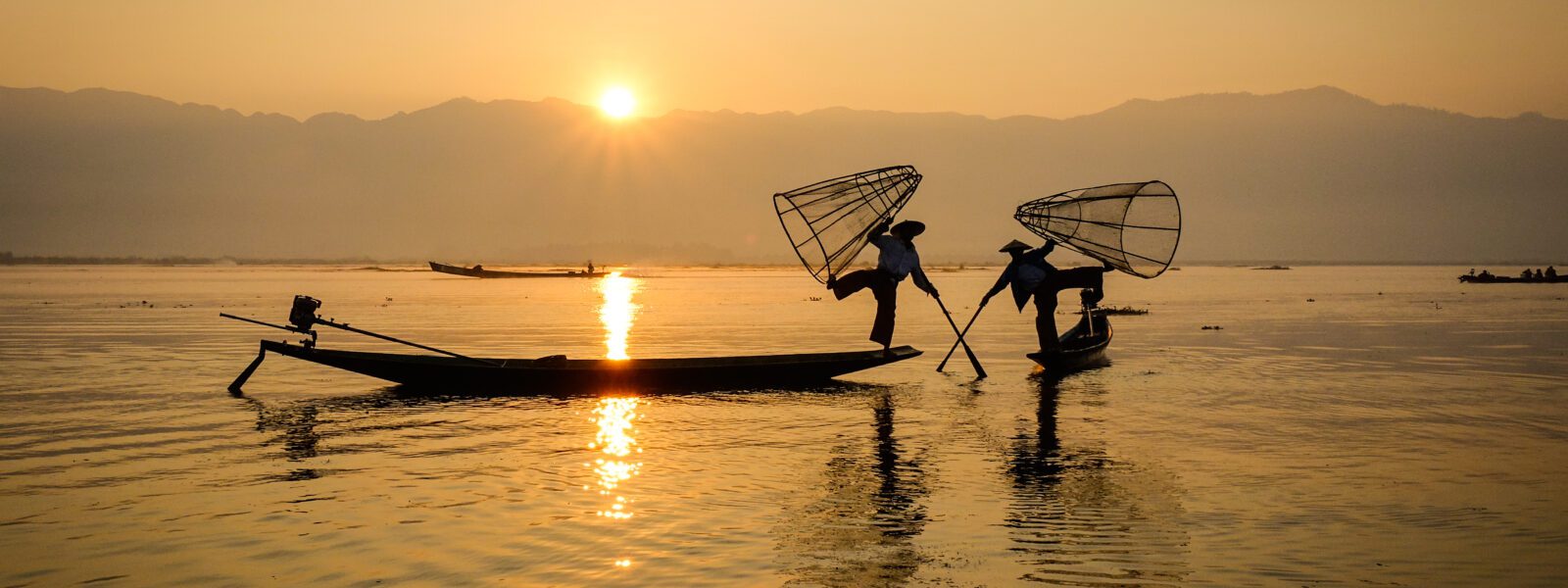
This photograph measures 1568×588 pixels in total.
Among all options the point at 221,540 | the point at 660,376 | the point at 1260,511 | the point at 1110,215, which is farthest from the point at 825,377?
the point at 221,540

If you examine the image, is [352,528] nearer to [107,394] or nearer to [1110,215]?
[107,394]

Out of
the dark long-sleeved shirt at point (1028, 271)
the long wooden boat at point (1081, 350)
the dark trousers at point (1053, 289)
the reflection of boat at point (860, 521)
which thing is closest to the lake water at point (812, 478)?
the reflection of boat at point (860, 521)

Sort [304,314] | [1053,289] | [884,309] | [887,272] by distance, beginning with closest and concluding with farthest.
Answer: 1. [304,314]
2. [887,272]
3. [884,309]
4. [1053,289]

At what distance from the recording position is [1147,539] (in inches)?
373

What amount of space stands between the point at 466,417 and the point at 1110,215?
1272 centimetres

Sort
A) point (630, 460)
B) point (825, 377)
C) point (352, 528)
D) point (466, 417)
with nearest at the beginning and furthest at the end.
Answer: point (352, 528)
point (630, 460)
point (466, 417)
point (825, 377)

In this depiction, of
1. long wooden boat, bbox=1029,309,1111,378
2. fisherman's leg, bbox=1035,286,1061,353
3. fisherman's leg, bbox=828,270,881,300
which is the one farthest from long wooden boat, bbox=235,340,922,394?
long wooden boat, bbox=1029,309,1111,378

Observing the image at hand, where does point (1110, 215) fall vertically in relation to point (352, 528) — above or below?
above

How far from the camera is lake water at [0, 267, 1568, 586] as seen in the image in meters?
8.91

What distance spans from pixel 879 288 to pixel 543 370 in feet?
21.2

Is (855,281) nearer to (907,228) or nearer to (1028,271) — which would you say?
(907,228)

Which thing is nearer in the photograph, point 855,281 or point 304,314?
point 304,314

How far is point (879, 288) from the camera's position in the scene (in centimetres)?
2253

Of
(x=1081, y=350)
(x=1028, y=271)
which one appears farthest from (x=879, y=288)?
(x=1081, y=350)
